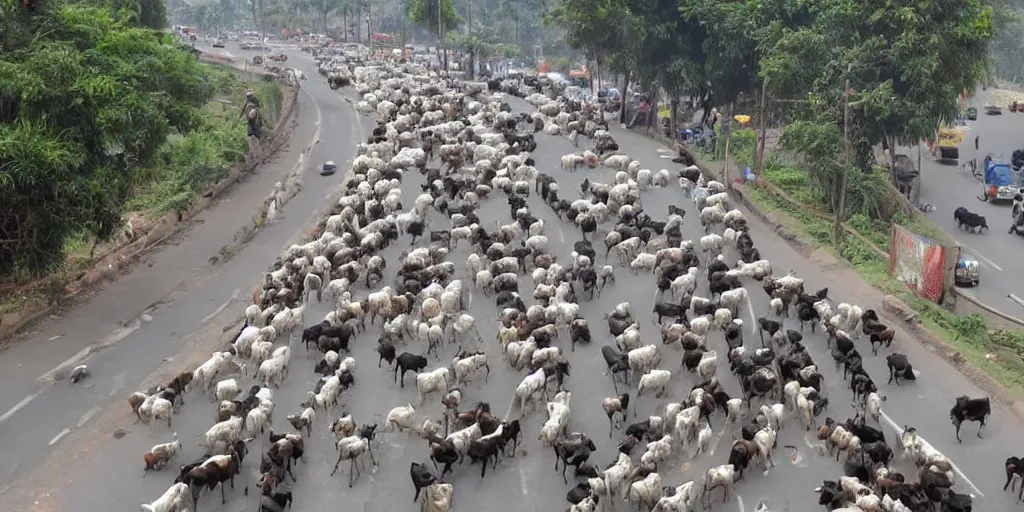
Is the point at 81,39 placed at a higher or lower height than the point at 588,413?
higher

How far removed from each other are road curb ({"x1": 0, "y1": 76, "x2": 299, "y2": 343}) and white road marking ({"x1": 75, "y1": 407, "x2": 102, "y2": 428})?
4945 millimetres

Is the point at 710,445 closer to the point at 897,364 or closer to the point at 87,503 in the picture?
the point at 897,364

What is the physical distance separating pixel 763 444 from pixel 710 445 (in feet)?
3.83

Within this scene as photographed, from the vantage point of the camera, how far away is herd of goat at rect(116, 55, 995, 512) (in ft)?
55.6

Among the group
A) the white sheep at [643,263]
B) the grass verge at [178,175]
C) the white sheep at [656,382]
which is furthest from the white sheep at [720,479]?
the grass verge at [178,175]

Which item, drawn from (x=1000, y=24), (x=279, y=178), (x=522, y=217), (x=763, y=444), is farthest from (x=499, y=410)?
(x=1000, y=24)

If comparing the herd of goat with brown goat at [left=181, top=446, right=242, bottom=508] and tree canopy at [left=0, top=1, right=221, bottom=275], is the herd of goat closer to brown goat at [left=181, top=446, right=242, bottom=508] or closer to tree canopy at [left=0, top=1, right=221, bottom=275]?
brown goat at [left=181, top=446, right=242, bottom=508]

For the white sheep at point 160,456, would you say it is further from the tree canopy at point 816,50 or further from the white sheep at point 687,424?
the tree canopy at point 816,50

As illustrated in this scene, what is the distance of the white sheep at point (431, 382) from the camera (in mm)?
20281

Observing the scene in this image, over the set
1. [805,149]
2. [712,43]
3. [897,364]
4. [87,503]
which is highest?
[712,43]

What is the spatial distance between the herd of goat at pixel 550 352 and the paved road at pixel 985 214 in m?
8.03

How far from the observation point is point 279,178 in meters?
42.1

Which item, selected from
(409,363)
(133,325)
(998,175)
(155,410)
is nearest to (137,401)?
(155,410)

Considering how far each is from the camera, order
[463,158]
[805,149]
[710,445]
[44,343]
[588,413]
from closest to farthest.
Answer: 1. [710,445]
2. [588,413]
3. [44,343]
4. [805,149]
5. [463,158]
